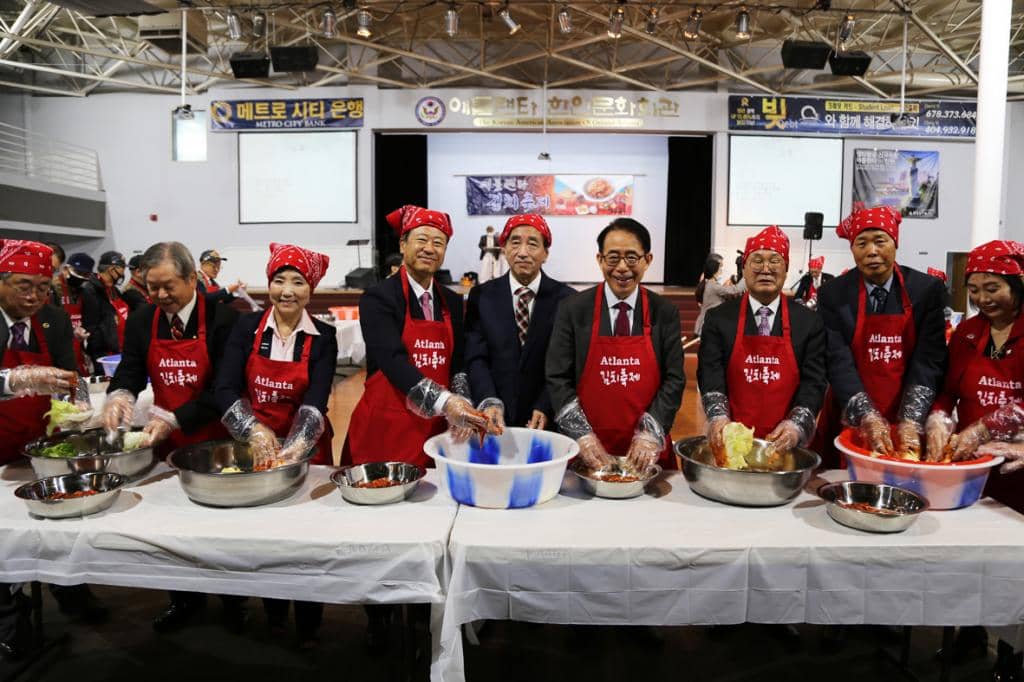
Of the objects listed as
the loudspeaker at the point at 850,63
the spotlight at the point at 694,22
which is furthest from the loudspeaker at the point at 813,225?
the spotlight at the point at 694,22

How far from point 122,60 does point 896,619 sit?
14223 mm

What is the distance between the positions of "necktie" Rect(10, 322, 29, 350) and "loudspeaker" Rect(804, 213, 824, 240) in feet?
41.3

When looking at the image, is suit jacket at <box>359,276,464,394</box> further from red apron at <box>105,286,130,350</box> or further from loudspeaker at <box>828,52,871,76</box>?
loudspeaker at <box>828,52,871,76</box>

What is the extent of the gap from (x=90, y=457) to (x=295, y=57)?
9849mm

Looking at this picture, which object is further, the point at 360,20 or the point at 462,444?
the point at 360,20

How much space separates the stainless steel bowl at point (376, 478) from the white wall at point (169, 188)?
39.4 ft

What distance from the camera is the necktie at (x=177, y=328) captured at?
8.03ft

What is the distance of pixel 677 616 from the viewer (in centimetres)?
166

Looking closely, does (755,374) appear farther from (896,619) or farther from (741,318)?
(896,619)

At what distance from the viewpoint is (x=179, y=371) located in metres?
2.46

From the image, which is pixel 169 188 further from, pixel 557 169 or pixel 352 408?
pixel 352 408

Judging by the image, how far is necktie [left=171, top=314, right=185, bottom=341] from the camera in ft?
8.03

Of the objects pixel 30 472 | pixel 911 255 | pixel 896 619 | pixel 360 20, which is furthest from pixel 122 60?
pixel 911 255

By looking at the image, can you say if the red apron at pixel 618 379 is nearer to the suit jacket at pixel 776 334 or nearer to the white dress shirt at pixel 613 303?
the white dress shirt at pixel 613 303
